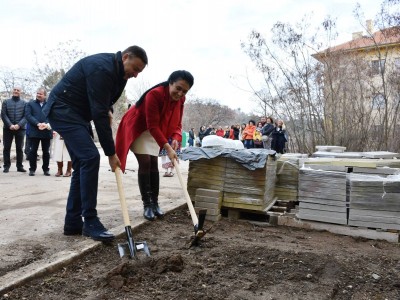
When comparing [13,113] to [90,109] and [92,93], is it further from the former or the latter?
[92,93]

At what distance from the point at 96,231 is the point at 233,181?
6.02ft

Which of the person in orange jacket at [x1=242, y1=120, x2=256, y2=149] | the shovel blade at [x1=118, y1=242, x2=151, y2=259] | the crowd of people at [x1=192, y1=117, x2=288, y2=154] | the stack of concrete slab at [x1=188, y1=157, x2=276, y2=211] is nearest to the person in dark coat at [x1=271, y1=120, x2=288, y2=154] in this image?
the crowd of people at [x1=192, y1=117, x2=288, y2=154]

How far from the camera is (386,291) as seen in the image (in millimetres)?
2477

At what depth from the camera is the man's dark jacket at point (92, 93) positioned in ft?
9.96

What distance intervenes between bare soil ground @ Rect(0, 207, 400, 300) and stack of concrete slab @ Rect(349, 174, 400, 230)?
367 mm

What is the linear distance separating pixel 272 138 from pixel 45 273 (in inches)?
470

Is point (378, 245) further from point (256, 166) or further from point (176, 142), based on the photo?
point (176, 142)

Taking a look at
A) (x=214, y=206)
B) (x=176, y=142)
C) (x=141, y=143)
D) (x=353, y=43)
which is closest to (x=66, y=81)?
(x=141, y=143)

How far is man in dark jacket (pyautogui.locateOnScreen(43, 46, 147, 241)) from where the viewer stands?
10.0ft

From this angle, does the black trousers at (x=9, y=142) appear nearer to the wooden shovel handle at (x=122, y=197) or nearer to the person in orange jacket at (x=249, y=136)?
the wooden shovel handle at (x=122, y=197)

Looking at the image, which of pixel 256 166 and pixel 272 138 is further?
pixel 272 138

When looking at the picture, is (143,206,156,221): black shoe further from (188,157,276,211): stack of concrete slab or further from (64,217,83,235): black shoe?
(64,217,83,235): black shoe

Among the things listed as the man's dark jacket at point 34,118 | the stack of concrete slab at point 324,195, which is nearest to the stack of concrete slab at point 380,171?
the stack of concrete slab at point 324,195

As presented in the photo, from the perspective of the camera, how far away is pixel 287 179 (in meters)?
5.24
